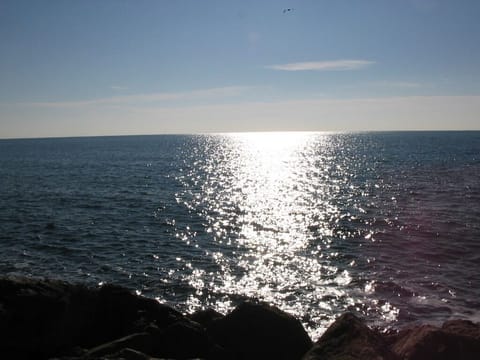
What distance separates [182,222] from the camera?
44062 mm

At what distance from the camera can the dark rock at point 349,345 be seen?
42.1 feet

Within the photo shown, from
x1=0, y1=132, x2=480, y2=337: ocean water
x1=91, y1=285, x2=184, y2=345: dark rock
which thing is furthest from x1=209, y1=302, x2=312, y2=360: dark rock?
x1=0, y1=132, x2=480, y2=337: ocean water

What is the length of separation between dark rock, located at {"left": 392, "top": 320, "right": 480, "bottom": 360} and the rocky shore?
29 millimetres

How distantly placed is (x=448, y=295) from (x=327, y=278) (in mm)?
6840

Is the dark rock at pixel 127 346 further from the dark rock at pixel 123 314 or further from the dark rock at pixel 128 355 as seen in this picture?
the dark rock at pixel 123 314

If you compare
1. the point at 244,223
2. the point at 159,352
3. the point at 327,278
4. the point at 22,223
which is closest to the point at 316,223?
the point at 244,223

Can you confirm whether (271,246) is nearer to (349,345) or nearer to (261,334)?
(261,334)

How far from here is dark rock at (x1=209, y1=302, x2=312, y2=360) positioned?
15289 mm

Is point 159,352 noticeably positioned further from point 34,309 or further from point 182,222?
point 182,222

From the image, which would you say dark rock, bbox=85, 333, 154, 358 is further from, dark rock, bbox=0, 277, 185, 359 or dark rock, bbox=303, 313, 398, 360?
dark rock, bbox=303, 313, 398, 360

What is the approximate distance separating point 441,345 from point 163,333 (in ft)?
29.2

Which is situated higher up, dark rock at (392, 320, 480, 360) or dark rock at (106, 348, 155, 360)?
dark rock at (106, 348, 155, 360)

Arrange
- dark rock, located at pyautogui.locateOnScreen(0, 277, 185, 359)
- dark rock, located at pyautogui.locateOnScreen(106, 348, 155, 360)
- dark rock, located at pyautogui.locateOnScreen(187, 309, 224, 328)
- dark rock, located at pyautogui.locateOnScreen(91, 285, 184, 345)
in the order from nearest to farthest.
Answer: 1. dark rock, located at pyautogui.locateOnScreen(106, 348, 155, 360)
2. dark rock, located at pyautogui.locateOnScreen(0, 277, 185, 359)
3. dark rock, located at pyautogui.locateOnScreen(91, 285, 184, 345)
4. dark rock, located at pyautogui.locateOnScreen(187, 309, 224, 328)

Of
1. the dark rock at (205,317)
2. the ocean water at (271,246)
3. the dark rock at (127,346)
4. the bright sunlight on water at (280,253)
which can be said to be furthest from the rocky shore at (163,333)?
the bright sunlight on water at (280,253)
